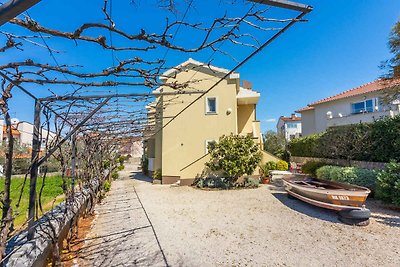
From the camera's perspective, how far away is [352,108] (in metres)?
23.6

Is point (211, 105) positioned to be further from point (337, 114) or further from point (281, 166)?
point (337, 114)

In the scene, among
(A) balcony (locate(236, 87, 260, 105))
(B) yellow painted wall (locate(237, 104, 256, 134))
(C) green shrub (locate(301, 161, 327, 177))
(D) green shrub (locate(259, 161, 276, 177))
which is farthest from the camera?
(B) yellow painted wall (locate(237, 104, 256, 134))

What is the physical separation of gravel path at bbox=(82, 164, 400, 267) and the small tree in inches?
136

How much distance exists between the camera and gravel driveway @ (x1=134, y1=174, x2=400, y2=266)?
4.89 m

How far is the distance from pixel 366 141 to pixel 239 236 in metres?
9.99

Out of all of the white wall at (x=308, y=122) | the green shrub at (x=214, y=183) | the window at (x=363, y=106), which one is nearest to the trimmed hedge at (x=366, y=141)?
the green shrub at (x=214, y=183)

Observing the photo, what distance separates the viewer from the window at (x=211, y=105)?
15.6m

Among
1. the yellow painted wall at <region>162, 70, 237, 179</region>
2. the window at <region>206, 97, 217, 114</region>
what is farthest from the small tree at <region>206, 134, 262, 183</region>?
the window at <region>206, 97, 217, 114</region>

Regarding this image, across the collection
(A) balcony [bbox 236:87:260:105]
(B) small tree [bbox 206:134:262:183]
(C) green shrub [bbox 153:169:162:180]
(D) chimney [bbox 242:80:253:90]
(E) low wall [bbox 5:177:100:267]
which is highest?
(D) chimney [bbox 242:80:253:90]

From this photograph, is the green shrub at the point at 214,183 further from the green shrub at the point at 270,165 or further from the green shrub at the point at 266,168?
the green shrub at the point at 270,165

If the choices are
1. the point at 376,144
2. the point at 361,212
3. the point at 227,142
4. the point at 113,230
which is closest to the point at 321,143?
the point at 376,144

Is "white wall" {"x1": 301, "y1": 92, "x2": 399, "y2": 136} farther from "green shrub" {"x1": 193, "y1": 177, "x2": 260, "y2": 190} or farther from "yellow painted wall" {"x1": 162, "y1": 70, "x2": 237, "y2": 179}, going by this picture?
"yellow painted wall" {"x1": 162, "y1": 70, "x2": 237, "y2": 179}

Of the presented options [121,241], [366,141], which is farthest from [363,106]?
[121,241]

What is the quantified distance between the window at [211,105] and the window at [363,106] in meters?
16.4
